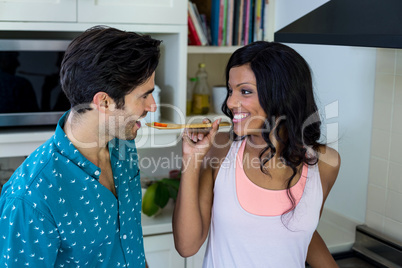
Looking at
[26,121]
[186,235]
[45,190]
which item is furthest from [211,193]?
[26,121]

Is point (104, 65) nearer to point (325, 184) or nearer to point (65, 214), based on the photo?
point (65, 214)

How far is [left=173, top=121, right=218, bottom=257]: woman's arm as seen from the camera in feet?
4.88

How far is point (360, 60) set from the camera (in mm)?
2166

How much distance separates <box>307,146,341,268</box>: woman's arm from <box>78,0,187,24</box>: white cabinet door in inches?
33.3

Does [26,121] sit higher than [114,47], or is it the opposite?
[114,47]

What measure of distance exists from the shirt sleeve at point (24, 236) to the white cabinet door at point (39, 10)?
3.21 feet

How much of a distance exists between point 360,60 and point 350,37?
696 millimetres

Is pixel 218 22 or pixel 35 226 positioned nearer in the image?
pixel 35 226

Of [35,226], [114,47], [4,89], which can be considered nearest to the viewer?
[35,226]

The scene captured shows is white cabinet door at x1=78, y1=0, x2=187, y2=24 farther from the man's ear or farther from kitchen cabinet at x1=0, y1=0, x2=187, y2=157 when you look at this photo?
the man's ear

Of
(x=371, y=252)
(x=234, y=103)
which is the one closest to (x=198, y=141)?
(x=234, y=103)

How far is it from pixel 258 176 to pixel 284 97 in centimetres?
25

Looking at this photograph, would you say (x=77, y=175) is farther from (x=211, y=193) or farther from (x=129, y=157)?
(x=211, y=193)

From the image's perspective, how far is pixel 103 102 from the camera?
125 cm
